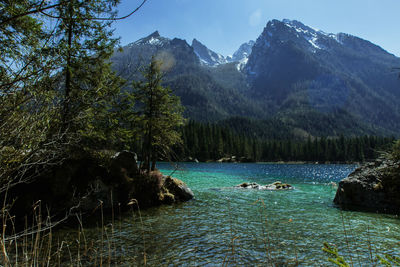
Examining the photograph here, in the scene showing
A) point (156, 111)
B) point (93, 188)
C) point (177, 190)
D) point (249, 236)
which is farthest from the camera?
point (156, 111)

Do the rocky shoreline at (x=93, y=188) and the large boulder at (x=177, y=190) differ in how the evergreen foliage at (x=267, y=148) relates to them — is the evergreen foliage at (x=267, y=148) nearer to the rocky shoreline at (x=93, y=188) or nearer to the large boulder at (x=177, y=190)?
the large boulder at (x=177, y=190)

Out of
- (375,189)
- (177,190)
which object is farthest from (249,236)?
(375,189)

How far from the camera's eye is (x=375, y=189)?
14203 mm

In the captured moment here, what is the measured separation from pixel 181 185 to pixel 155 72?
8.99 m

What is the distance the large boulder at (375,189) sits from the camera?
13484 mm

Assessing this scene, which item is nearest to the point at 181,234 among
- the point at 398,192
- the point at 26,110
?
the point at 26,110

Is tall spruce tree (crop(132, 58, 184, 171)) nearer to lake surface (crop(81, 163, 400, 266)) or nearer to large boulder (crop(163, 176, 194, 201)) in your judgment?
large boulder (crop(163, 176, 194, 201))

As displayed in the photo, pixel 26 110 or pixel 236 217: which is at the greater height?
pixel 26 110

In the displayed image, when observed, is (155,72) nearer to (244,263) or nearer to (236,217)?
(236,217)

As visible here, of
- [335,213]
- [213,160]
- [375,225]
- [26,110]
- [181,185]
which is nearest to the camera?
[26,110]

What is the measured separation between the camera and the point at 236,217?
11695mm

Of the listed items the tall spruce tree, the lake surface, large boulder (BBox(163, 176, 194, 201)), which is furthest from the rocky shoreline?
the tall spruce tree

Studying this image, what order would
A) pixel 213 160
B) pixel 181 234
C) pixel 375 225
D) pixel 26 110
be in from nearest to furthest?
pixel 26 110 → pixel 181 234 → pixel 375 225 → pixel 213 160

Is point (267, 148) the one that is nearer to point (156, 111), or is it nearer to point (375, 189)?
point (375, 189)
